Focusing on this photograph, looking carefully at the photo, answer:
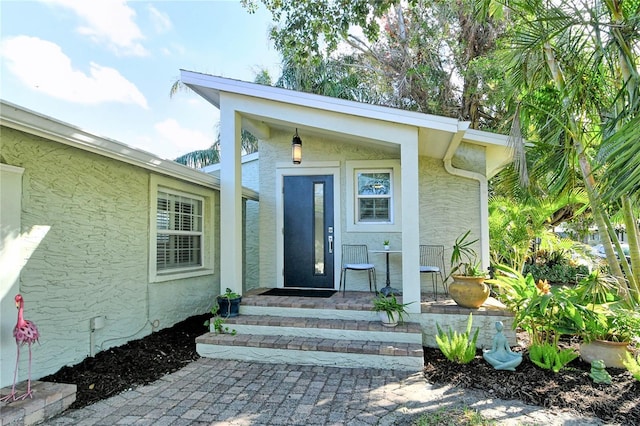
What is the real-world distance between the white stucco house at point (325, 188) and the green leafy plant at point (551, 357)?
1914 millimetres

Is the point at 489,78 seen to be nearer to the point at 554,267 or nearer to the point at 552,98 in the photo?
the point at 552,98

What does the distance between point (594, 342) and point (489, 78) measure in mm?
7595

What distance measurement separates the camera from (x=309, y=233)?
21.5 ft

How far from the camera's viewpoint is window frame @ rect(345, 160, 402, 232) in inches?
Answer: 249

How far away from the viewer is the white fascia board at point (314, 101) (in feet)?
15.0

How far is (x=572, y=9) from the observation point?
4.39 metres

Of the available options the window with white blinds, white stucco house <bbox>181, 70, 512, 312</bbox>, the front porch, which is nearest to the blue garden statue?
the front porch

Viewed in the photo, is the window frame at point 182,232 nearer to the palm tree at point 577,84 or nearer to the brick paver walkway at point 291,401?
the brick paver walkway at point 291,401

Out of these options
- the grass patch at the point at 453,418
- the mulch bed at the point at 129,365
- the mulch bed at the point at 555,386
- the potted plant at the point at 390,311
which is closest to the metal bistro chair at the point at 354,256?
the potted plant at the point at 390,311

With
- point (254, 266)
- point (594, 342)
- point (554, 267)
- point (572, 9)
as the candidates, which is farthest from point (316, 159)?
point (554, 267)

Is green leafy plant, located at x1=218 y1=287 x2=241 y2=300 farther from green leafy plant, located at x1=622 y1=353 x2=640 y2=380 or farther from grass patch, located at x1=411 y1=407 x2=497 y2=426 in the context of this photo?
green leafy plant, located at x1=622 y1=353 x2=640 y2=380

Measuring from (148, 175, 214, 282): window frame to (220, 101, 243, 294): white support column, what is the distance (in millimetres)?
776

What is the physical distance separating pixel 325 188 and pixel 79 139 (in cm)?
399

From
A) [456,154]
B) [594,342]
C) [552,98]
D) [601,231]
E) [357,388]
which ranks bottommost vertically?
[357,388]
